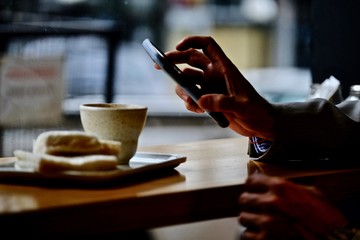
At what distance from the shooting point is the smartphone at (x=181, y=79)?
4.36 ft

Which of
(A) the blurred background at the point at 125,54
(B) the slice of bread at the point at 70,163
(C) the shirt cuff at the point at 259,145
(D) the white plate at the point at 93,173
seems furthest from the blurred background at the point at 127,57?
(B) the slice of bread at the point at 70,163

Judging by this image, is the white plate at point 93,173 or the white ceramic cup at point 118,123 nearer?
the white plate at point 93,173

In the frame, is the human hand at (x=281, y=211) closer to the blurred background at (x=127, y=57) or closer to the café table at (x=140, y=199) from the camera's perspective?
the café table at (x=140, y=199)

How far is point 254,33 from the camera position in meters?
7.40

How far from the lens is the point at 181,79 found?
1.35m

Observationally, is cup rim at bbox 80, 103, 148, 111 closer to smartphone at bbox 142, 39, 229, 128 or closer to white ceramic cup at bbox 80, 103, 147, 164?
white ceramic cup at bbox 80, 103, 147, 164

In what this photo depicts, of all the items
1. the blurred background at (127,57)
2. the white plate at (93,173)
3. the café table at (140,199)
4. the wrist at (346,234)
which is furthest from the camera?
the blurred background at (127,57)

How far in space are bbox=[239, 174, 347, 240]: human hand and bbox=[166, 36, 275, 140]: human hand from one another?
213 millimetres

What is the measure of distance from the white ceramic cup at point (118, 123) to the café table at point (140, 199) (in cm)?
8

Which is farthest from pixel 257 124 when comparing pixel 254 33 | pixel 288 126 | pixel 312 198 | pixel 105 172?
pixel 254 33

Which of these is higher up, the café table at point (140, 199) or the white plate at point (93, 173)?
the white plate at point (93, 173)

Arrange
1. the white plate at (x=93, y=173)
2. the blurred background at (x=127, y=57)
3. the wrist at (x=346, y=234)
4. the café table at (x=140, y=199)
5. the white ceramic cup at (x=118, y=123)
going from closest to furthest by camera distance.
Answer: the café table at (x=140, y=199) < the white plate at (x=93, y=173) < the white ceramic cup at (x=118, y=123) < the wrist at (x=346, y=234) < the blurred background at (x=127, y=57)

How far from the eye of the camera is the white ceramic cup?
1234mm

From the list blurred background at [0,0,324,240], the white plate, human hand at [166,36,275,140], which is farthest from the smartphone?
blurred background at [0,0,324,240]
